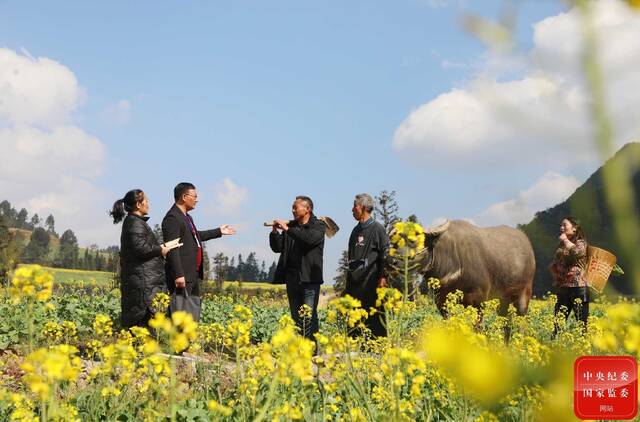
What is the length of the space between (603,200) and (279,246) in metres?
7.16

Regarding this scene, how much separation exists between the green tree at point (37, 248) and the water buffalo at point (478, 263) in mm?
117152

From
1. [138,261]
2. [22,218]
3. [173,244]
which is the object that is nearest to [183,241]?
[173,244]

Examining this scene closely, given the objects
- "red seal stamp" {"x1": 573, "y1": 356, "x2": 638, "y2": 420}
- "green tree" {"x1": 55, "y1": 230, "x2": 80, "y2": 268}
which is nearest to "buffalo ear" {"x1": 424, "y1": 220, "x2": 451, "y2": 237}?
"red seal stamp" {"x1": 573, "y1": 356, "x2": 638, "y2": 420}

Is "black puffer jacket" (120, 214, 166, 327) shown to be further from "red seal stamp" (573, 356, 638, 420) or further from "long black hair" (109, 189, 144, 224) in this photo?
"red seal stamp" (573, 356, 638, 420)

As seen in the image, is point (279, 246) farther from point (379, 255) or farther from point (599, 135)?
point (599, 135)

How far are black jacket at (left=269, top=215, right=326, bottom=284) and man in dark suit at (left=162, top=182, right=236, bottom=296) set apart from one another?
1.05 meters

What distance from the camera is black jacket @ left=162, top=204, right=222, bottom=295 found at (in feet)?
22.9

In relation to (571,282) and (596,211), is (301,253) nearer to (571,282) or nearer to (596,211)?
(571,282)

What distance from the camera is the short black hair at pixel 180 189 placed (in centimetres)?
721

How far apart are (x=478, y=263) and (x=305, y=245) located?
3.23m

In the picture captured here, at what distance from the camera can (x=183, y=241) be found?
7.12 metres

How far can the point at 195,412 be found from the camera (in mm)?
4070

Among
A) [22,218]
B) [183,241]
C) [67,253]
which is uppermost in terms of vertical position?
[22,218]

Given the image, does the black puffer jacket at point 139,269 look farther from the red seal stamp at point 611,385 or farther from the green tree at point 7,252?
the green tree at point 7,252
